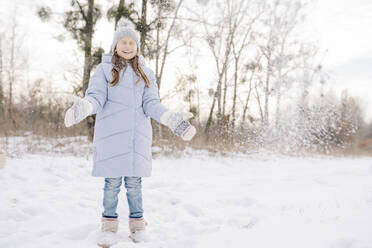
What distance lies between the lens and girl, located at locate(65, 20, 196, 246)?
2.13 metres

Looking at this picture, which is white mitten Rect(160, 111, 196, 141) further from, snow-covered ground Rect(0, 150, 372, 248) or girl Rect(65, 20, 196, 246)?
snow-covered ground Rect(0, 150, 372, 248)

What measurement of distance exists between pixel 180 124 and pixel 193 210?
1.28 meters

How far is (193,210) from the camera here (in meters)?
3.02

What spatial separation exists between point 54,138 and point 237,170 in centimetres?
554

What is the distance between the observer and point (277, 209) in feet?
9.72

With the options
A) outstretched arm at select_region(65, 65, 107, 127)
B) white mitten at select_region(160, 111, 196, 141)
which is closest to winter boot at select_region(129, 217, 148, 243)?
white mitten at select_region(160, 111, 196, 141)

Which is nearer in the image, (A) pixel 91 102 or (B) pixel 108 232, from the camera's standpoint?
(A) pixel 91 102

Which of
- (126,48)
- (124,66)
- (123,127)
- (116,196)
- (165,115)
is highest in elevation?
(126,48)

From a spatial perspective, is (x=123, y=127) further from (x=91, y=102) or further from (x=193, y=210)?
(x=193, y=210)

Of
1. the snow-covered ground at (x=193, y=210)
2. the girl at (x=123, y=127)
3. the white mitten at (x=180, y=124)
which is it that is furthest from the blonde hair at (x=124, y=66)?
the snow-covered ground at (x=193, y=210)

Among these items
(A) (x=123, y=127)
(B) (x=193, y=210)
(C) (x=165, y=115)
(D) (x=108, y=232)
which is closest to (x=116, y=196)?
(D) (x=108, y=232)

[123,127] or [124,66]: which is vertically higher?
[124,66]

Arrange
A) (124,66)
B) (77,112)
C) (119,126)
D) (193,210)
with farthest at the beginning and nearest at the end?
(193,210) < (124,66) < (119,126) < (77,112)

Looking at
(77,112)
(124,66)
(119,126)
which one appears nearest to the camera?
(77,112)
